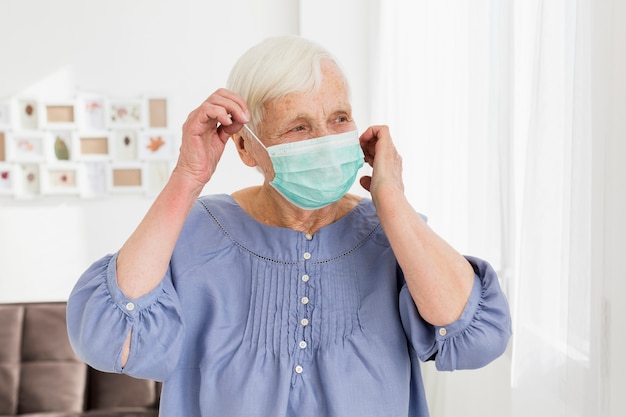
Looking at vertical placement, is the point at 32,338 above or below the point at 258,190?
below

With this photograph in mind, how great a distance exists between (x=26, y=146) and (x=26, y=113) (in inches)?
7.5

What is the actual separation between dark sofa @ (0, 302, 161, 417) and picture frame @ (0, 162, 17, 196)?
991 mm

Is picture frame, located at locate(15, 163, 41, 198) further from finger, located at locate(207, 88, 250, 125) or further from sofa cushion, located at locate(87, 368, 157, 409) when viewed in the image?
finger, located at locate(207, 88, 250, 125)

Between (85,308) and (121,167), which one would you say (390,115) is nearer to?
(121,167)

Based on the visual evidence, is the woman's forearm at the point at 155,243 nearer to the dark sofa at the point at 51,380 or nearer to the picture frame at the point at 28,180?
the dark sofa at the point at 51,380

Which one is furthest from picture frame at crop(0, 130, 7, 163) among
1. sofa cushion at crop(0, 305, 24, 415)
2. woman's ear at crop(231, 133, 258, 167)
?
woman's ear at crop(231, 133, 258, 167)

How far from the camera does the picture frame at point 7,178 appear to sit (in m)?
4.15

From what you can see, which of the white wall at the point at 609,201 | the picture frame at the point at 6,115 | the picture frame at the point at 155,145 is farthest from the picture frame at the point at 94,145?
the white wall at the point at 609,201

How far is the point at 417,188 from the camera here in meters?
2.76

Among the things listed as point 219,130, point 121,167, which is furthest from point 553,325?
point 121,167

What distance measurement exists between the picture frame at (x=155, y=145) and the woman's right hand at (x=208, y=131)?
2.99m

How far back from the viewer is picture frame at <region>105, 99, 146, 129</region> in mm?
4148

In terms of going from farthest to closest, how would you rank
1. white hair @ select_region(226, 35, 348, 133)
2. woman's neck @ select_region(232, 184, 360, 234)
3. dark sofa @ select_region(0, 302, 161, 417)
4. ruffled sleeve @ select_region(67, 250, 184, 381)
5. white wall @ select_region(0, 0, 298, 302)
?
white wall @ select_region(0, 0, 298, 302) → dark sofa @ select_region(0, 302, 161, 417) → woman's neck @ select_region(232, 184, 360, 234) → white hair @ select_region(226, 35, 348, 133) → ruffled sleeve @ select_region(67, 250, 184, 381)

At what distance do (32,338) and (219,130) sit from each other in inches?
98.1
